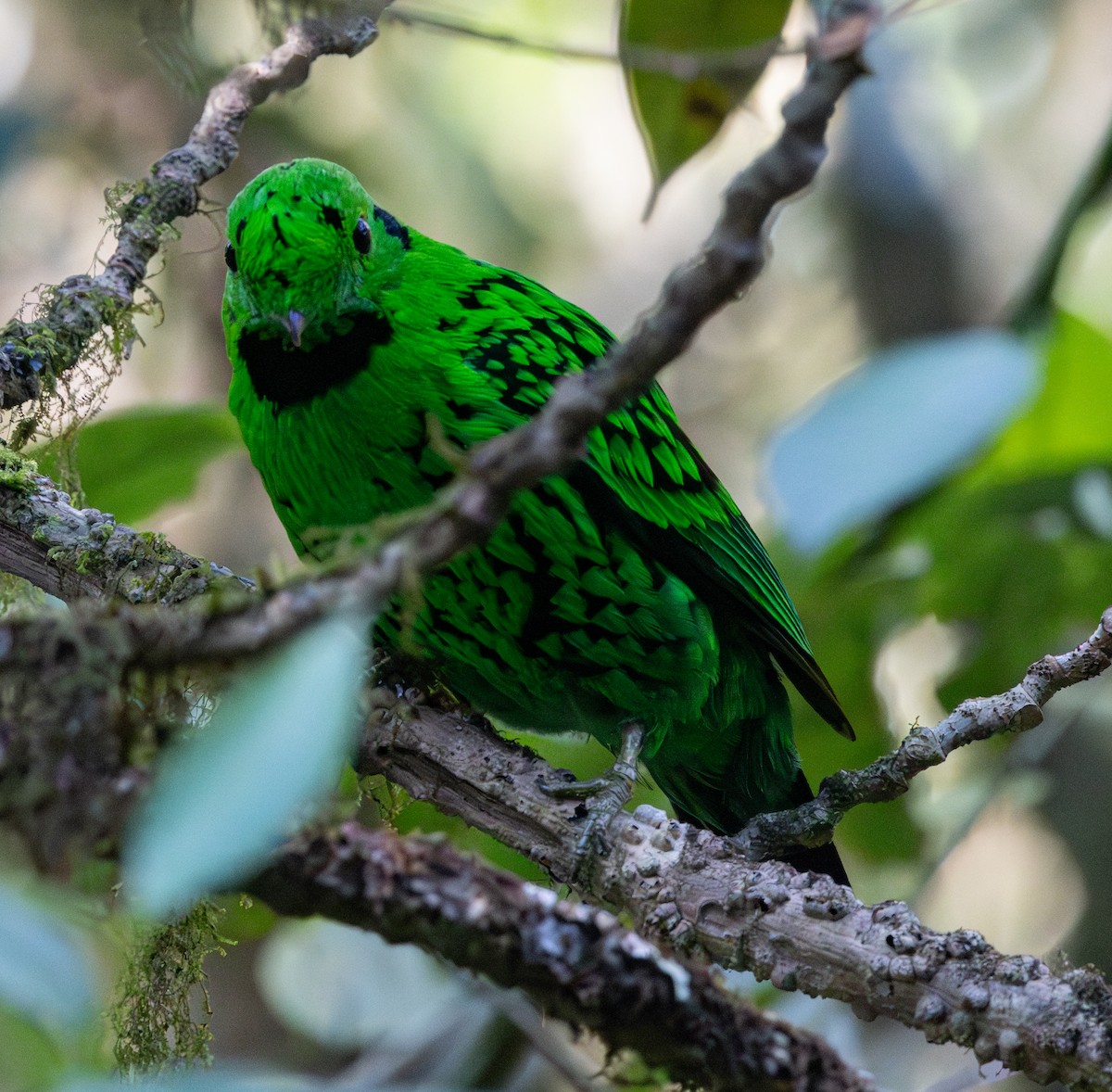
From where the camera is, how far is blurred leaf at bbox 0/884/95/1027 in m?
1.07

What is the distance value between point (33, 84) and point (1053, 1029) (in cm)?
626

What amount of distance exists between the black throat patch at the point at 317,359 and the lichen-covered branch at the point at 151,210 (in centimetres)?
44

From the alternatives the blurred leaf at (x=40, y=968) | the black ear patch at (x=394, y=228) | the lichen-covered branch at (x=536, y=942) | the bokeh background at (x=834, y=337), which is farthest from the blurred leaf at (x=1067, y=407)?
the blurred leaf at (x=40, y=968)

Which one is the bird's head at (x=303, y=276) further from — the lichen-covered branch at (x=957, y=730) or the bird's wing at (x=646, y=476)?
the lichen-covered branch at (x=957, y=730)

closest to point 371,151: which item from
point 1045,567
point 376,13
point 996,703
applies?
point 376,13

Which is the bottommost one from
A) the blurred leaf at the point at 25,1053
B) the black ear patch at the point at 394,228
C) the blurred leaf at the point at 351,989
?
the blurred leaf at the point at 25,1053

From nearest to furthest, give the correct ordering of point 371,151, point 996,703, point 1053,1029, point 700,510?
point 1053,1029 < point 996,703 < point 700,510 < point 371,151

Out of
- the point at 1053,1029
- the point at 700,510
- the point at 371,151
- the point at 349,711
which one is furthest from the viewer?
the point at 371,151

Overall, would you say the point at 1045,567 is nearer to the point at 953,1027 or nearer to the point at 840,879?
the point at 840,879

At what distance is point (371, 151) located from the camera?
7.28 metres

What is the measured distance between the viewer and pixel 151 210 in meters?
3.19

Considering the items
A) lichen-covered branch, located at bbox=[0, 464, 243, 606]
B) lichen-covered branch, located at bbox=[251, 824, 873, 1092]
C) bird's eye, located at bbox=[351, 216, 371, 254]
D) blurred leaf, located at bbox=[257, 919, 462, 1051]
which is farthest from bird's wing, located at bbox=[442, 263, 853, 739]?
blurred leaf, located at bbox=[257, 919, 462, 1051]

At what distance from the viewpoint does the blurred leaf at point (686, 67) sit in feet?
10.9

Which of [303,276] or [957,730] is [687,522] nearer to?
[957,730]
